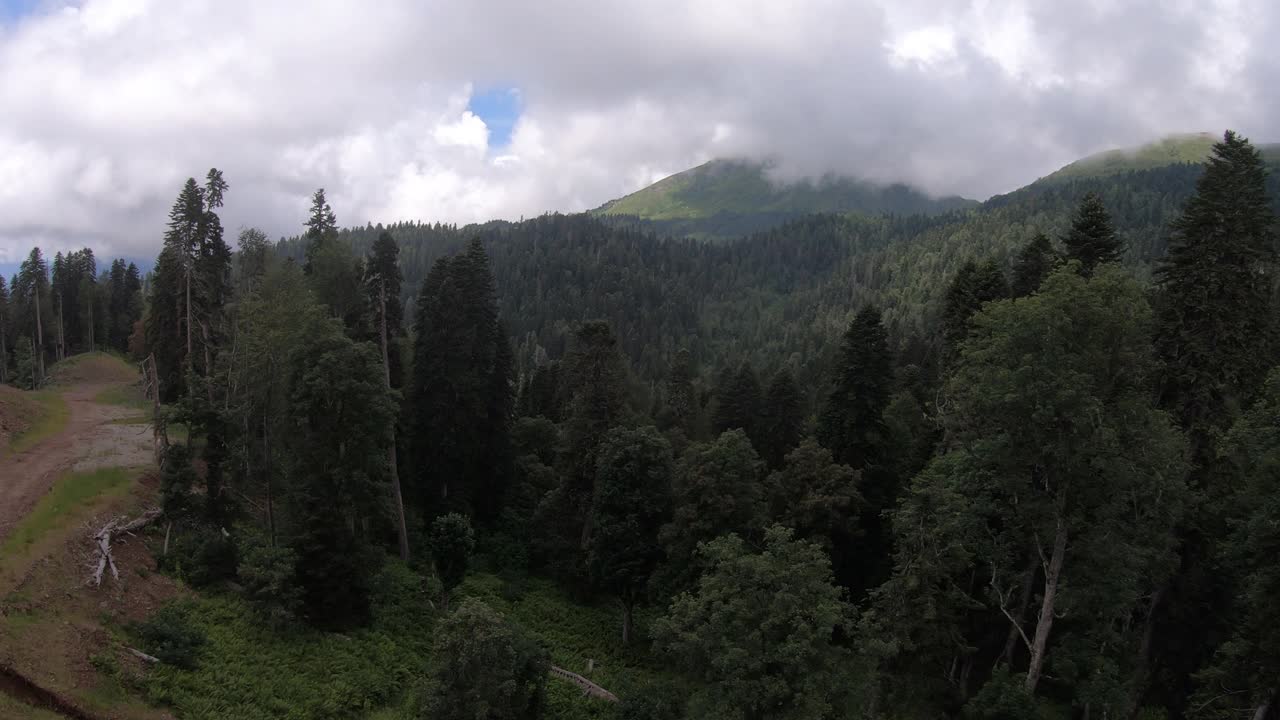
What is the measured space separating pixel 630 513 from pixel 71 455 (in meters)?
26.7

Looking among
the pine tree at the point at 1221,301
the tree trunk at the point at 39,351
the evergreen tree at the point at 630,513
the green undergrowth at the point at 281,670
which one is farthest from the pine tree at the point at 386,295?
the tree trunk at the point at 39,351

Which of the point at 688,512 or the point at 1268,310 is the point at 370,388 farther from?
the point at 1268,310

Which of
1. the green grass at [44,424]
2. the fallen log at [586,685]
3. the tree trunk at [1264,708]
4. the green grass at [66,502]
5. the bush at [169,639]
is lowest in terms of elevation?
the fallen log at [586,685]

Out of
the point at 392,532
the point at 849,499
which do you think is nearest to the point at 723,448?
the point at 849,499

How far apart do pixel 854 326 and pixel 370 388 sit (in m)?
25.9

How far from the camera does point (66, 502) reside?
89.9 feet

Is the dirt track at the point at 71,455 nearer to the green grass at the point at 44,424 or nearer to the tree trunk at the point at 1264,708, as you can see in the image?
the green grass at the point at 44,424

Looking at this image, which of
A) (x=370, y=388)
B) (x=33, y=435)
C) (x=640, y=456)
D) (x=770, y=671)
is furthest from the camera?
(x=640, y=456)

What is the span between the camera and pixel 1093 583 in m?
21.4

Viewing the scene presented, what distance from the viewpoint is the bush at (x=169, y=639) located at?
22.2 meters

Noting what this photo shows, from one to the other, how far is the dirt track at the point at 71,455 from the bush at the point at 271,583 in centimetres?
751

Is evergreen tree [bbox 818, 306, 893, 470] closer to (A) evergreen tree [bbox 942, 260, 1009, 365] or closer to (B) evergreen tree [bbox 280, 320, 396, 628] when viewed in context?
(A) evergreen tree [bbox 942, 260, 1009, 365]

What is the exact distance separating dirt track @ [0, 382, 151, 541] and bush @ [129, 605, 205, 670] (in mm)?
5823

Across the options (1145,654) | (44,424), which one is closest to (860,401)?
(1145,654)
